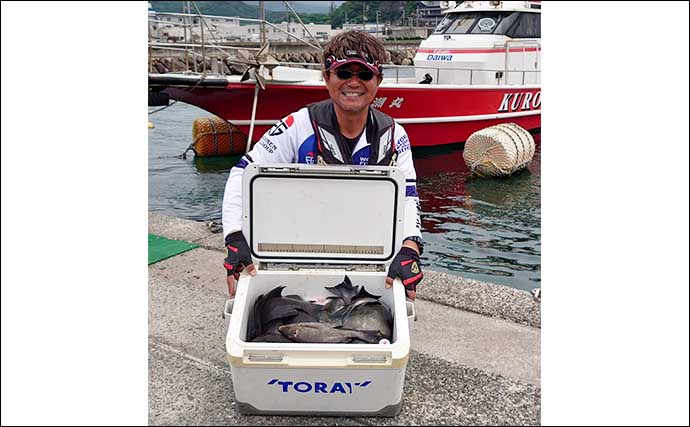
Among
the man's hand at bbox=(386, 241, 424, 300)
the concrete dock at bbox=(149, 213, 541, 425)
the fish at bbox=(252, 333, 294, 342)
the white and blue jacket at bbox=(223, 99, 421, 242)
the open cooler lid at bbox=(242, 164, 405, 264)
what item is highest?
the white and blue jacket at bbox=(223, 99, 421, 242)

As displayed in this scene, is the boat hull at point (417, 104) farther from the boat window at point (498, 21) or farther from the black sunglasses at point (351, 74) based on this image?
the black sunglasses at point (351, 74)

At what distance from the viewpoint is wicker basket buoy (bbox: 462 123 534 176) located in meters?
9.71

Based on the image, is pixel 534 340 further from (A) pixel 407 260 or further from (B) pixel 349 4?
(B) pixel 349 4

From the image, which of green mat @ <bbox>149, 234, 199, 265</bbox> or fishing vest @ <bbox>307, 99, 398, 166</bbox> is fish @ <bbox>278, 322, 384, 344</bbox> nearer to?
fishing vest @ <bbox>307, 99, 398, 166</bbox>

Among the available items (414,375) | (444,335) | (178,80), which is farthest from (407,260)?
(178,80)

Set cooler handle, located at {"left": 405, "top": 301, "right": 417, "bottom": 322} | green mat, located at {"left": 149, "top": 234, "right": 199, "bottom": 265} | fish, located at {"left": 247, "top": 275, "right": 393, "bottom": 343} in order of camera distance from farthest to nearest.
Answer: green mat, located at {"left": 149, "top": 234, "right": 199, "bottom": 265} → cooler handle, located at {"left": 405, "top": 301, "right": 417, "bottom": 322} → fish, located at {"left": 247, "top": 275, "right": 393, "bottom": 343}

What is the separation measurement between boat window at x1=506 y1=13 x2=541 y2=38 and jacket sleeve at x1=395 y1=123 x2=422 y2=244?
1110cm

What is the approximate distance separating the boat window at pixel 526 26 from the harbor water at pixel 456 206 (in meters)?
2.53

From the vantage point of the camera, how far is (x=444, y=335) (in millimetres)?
2984

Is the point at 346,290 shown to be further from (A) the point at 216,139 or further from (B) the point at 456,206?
(A) the point at 216,139

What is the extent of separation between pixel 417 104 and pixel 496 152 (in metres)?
2.30

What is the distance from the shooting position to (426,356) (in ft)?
8.99

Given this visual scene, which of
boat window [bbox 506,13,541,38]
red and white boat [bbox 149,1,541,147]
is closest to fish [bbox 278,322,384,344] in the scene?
red and white boat [bbox 149,1,541,147]

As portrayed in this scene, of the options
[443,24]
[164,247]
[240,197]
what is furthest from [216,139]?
[240,197]
